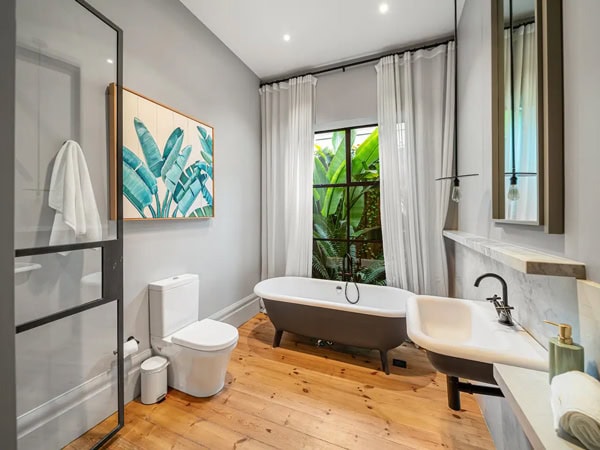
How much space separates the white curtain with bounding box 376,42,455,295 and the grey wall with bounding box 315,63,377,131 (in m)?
0.16

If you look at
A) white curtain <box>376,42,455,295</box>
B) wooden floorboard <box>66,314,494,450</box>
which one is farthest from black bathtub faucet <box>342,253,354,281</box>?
wooden floorboard <box>66,314,494,450</box>

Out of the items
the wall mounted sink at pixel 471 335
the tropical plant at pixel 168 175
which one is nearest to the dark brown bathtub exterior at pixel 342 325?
the wall mounted sink at pixel 471 335

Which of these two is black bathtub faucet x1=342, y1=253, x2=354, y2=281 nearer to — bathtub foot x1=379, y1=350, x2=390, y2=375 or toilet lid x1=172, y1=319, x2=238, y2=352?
bathtub foot x1=379, y1=350, x2=390, y2=375

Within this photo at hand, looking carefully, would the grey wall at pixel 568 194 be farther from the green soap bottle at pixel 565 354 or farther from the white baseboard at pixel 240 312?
the white baseboard at pixel 240 312

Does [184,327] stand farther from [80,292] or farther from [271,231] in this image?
[271,231]

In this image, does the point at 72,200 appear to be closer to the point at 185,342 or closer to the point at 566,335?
the point at 185,342

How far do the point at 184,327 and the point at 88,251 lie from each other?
0.95 metres

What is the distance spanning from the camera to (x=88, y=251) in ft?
4.71

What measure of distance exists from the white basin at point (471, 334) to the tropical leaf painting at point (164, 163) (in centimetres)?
191

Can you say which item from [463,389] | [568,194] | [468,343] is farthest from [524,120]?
[463,389]

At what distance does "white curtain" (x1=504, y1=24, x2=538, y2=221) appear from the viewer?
96cm

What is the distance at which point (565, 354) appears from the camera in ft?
2.19

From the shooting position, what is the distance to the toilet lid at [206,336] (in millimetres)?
1721

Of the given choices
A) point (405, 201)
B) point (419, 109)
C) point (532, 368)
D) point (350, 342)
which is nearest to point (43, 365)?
point (350, 342)
